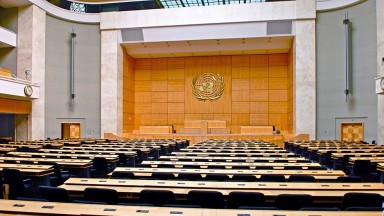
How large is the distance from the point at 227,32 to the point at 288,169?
15289mm

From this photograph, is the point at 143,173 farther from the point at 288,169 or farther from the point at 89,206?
the point at 288,169

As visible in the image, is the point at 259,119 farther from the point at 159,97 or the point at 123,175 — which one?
the point at 123,175

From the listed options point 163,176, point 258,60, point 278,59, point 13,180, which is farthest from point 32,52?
point 163,176

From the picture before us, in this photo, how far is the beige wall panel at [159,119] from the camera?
80.5 feet

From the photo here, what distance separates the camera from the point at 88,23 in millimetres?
21812

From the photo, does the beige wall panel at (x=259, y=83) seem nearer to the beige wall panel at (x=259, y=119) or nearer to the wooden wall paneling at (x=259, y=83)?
the wooden wall paneling at (x=259, y=83)

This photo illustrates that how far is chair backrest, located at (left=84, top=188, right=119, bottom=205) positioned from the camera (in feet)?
12.3

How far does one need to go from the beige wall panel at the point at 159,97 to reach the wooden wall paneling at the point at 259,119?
6448 millimetres

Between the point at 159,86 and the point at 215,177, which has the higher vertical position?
the point at 159,86

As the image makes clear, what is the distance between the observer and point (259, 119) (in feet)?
76.9

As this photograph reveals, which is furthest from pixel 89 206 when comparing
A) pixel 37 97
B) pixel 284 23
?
pixel 284 23

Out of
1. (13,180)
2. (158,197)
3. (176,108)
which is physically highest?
(176,108)

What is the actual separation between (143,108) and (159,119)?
1477 mm

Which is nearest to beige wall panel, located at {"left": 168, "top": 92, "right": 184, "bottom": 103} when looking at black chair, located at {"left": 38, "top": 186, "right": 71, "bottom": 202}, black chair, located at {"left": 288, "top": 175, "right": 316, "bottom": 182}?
black chair, located at {"left": 288, "top": 175, "right": 316, "bottom": 182}
